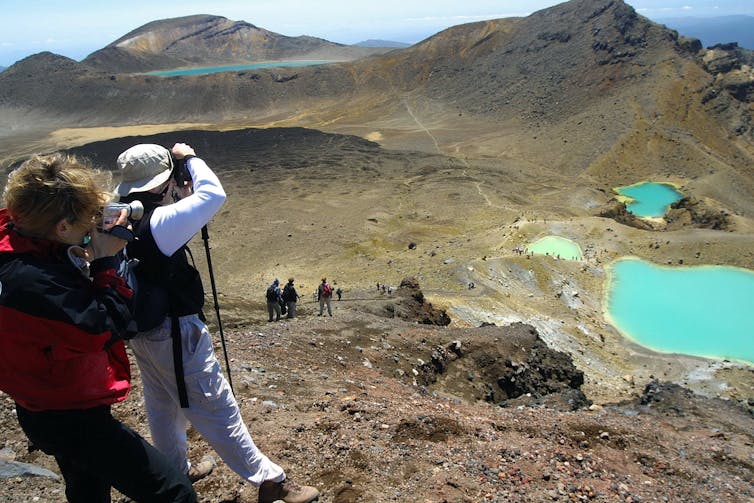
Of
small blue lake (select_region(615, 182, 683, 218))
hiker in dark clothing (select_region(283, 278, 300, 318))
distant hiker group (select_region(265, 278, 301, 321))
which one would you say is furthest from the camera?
small blue lake (select_region(615, 182, 683, 218))

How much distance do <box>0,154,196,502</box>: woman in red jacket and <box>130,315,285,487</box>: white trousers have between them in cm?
44

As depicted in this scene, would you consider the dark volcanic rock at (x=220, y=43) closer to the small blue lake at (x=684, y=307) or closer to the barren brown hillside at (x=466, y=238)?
the barren brown hillside at (x=466, y=238)

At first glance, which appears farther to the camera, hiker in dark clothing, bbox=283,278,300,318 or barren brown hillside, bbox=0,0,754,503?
hiker in dark clothing, bbox=283,278,300,318

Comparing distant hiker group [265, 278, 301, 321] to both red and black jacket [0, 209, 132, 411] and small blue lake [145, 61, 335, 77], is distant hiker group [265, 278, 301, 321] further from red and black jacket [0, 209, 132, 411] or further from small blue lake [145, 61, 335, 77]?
small blue lake [145, 61, 335, 77]

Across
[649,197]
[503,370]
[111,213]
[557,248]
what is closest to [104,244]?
[111,213]

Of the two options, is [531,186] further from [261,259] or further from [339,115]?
[339,115]

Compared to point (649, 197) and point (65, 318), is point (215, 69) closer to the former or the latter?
point (649, 197)

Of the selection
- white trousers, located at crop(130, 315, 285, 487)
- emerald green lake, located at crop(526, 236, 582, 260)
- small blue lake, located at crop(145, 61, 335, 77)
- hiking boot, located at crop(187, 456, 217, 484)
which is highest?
small blue lake, located at crop(145, 61, 335, 77)

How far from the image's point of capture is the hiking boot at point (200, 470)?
451 cm

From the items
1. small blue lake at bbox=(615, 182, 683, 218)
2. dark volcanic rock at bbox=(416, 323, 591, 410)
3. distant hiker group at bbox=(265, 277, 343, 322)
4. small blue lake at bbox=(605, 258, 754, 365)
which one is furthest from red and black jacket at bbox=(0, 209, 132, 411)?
small blue lake at bbox=(615, 182, 683, 218)

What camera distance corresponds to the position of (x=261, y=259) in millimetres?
30734

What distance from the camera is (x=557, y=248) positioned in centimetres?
2723

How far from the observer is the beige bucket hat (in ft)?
11.4

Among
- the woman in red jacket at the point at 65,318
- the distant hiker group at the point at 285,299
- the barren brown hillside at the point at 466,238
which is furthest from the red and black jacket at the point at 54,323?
the distant hiker group at the point at 285,299
